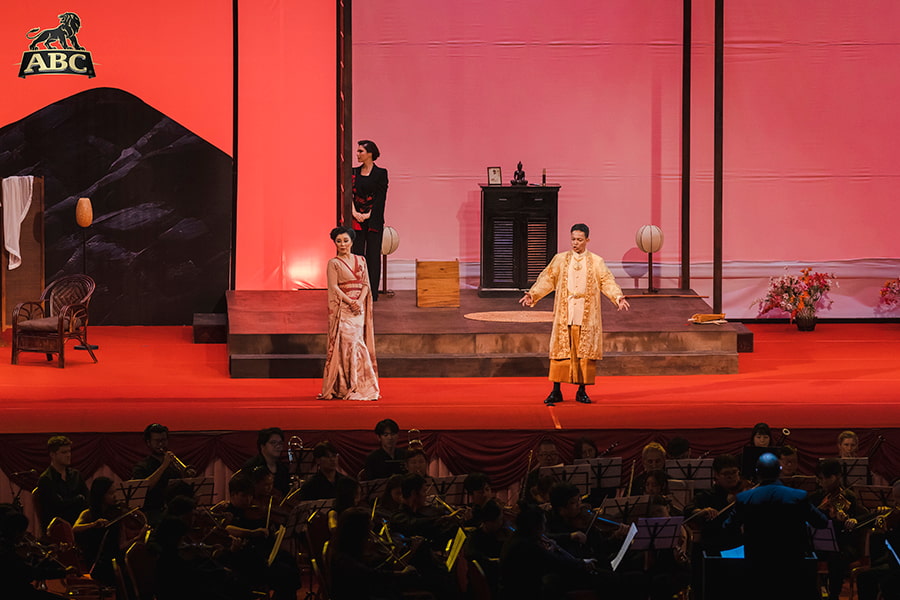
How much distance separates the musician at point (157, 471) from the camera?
21.6 feet

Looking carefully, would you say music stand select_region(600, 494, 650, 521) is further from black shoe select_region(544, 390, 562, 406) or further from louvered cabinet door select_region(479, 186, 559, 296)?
louvered cabinet door select_region(479, 186, 559, 296)

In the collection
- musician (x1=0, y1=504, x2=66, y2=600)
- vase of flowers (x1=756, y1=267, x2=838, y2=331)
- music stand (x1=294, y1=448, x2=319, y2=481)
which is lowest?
musician (x1=0, y1=504, x2=66, y2=600)

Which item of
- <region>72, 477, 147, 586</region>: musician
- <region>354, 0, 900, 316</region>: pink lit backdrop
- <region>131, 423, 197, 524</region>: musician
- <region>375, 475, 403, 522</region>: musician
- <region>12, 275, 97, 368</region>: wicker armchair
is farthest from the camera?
<region>354, 0, 900, 316</region>: pink lit backdrop

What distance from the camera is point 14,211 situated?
1212 centimetres

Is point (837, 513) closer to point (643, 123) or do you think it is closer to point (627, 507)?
point (627, 507)

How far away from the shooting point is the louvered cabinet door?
12748 mm

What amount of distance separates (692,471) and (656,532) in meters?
1.04

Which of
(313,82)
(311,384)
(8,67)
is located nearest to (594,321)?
(311,384)

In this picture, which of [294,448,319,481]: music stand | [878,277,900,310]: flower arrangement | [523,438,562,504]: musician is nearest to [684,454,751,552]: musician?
[523,438,562,504]: musician

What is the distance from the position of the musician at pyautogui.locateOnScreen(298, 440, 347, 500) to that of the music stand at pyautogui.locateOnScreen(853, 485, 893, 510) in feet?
9.19

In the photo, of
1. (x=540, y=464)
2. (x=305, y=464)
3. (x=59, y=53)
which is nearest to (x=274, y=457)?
(x=305, y=464)

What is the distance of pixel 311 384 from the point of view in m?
10.1

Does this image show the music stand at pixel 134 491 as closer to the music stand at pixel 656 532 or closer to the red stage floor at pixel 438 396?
the red stage floor at pixel 438 396

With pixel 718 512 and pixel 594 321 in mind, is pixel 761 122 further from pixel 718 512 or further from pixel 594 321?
pixel 718 512
